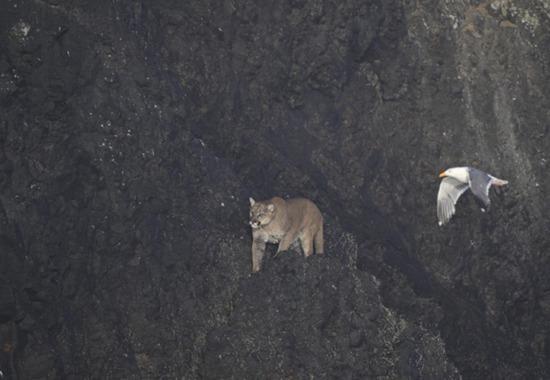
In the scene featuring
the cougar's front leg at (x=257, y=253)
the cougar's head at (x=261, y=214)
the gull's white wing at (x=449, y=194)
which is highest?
the cougar's head at (x=261, y=214)

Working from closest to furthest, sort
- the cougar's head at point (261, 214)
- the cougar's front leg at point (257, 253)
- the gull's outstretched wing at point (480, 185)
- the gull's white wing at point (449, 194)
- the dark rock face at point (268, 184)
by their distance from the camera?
the dark rock face at point (268, 184) < the cougar's head at point (261, 214) < the cougar's front leg at point (257, 253) < the gull's outstretched wing at point (480, 185) < the gull's white wing at point (449, 194)

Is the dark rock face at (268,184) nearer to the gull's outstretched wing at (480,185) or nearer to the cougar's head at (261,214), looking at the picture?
the cougar's head at (261,214)

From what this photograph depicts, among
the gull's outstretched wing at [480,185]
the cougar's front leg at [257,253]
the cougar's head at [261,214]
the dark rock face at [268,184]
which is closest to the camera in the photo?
the dark rock face at [268,184]

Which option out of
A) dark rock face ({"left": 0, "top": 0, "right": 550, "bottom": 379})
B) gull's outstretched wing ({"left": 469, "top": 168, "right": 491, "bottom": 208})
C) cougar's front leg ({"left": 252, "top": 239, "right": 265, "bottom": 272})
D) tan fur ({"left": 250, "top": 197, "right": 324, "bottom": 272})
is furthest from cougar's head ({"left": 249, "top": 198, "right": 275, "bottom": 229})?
gull's outstretched wing ({"left": 469, "top": 168, "right": 491, "bottom": 208})

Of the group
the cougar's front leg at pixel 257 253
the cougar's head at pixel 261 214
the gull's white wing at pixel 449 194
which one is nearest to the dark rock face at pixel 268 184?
the cougar's front leg at pixel 257 253

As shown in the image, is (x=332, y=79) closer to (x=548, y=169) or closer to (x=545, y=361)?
(x=548, y=169)

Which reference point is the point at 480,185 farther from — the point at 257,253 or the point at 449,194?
the point at 257,253

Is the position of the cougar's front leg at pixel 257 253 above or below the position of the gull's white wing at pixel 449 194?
below

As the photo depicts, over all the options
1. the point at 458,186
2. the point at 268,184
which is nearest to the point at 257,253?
the point at 268,184

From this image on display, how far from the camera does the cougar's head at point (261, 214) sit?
50.2 ft

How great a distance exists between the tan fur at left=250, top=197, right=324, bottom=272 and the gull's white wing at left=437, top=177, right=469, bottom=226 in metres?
2.35

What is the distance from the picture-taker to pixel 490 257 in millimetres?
18078

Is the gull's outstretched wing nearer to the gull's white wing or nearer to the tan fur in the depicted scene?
the gull's white wing

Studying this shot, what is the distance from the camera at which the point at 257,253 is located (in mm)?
15617
